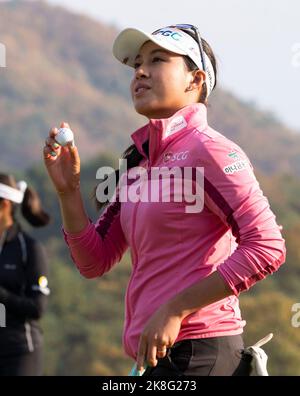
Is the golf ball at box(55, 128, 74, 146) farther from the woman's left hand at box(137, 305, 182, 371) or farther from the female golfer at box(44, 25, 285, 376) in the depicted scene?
the woman's left hand at box(137, 305, 182, 371)

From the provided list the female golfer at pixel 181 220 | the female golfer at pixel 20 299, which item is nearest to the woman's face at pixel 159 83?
the female golfer at pixel 181 220

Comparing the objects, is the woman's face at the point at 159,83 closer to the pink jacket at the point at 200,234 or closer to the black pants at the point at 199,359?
the pink jacket at the point at 200,234

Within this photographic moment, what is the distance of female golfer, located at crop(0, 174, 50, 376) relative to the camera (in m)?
6.93

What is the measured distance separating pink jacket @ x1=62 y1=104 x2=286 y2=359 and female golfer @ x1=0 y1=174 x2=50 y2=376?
9.67 feet

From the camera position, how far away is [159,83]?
4.05 metres

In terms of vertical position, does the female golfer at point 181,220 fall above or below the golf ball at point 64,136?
below

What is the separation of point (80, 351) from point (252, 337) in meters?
3.28

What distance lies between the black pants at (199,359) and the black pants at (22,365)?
3.10 m

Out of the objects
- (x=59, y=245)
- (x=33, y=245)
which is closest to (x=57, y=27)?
(x=59, y=245)

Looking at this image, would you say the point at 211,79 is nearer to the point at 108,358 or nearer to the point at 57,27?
the point at 108,358

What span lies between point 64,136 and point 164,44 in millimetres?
476

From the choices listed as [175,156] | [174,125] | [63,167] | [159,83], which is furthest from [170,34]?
[63,167]

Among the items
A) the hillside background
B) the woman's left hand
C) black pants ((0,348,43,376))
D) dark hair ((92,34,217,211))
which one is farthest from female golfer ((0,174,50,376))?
the woman's left hand

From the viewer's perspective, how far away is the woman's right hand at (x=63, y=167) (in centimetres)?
414
